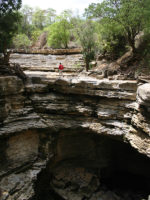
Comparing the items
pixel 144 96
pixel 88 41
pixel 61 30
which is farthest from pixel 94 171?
pixel 61 30

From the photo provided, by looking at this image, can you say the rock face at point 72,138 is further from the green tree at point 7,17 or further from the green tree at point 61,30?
the green tree at point 61,30

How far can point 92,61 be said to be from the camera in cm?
1711

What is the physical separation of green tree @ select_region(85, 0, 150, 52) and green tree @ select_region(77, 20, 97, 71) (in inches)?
140

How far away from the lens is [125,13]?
10.8 m

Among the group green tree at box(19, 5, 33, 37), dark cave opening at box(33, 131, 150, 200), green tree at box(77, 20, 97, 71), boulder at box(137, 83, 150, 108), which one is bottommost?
dark cave opening at box(33, 131, 150, 200)

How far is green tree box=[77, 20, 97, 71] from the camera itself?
610 inches

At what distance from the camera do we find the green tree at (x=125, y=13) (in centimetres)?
1036

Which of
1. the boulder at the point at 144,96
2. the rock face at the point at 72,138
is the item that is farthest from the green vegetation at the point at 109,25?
the boulder at the point at 144,96

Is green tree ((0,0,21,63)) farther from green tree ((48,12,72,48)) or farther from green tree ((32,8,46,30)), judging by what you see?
green tree ((32,8,46,30))

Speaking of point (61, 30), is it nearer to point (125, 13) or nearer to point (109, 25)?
point (109, 25)

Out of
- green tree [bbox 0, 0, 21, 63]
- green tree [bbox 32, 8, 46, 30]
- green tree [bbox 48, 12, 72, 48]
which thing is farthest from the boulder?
green tree [bbox 32, 8, 46, 30]

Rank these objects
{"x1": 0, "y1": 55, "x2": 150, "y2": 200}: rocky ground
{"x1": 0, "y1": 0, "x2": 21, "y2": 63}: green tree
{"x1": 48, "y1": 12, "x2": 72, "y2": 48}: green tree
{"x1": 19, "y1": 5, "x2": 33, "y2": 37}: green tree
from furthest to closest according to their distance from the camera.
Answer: {"x1": 19, "y1": 5, "x2": 33, "y2": 37}: green tree < {"x1": 48, "y1": 12, "x2": 72, "y2": 48}: green tree < {"x1": 0, "y1": 0, "x2": 21, "y2": 63}: green tree < {"x1": 0, "y1": 55, "x2": 150, "y2": 200}: rocky ground

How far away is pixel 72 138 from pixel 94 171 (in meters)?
3.22

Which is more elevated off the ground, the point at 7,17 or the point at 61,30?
the point at 61,30
